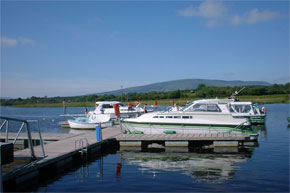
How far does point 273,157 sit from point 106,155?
8.78 meters

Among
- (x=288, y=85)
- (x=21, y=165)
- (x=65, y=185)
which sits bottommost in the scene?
(x=65, y=185)

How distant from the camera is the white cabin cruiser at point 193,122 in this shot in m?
20.1

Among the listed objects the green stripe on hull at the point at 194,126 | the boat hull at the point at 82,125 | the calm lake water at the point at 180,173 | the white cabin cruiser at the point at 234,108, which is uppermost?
the white cabin cruiser at the point at 234,108

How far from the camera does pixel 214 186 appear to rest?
11.1m

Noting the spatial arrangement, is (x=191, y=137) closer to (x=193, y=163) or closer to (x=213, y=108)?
(x=193, y=163)

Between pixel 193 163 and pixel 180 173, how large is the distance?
81.6 inches

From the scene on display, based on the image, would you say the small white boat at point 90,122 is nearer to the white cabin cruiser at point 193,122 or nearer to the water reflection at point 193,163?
the white cabin cruiser at point 193,122

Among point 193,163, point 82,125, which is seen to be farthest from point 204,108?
point 82,125

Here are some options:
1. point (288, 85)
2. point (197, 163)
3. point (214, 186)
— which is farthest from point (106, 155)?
point (288, 85)

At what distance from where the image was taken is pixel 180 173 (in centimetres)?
1296

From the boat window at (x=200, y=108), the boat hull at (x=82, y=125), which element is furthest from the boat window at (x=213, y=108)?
the boat hull at (x=82, y=125)

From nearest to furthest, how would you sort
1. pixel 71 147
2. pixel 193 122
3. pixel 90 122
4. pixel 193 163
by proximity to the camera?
pixel 193 163
pixel 71 147
pixel 193 122
pixel 90 122

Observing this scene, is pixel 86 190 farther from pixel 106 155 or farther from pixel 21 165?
pixel 106 155

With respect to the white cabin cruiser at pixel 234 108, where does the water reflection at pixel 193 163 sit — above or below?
below
